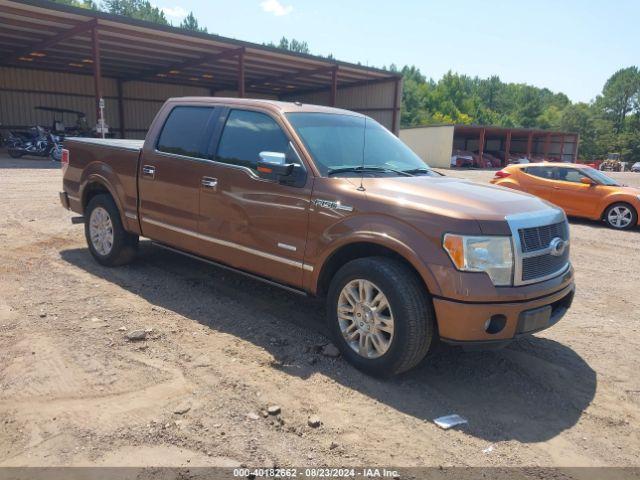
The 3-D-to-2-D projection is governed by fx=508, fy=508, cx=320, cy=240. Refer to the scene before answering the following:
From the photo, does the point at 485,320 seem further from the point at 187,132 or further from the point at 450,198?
the point at 187,132

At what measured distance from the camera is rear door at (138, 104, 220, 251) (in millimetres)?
5020

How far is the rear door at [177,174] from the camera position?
5020mm

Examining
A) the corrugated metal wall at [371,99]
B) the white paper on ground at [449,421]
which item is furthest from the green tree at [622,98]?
the white paper on ground at [449,421]

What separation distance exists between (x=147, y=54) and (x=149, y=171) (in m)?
24.6

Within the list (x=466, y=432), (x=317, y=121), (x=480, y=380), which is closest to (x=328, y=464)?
(x=466, y=432)

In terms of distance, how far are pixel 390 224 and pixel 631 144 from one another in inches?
3969

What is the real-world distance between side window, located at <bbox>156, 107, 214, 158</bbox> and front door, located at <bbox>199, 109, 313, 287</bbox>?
275 mm

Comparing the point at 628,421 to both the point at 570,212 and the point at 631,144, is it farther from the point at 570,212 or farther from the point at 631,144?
the point at 631,144

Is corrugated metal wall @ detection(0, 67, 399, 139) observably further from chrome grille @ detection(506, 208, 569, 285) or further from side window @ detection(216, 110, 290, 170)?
chrome grille @ detection(506, 208, 569, 285)

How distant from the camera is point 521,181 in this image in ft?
42.3

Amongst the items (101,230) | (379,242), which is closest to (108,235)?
(101,230)

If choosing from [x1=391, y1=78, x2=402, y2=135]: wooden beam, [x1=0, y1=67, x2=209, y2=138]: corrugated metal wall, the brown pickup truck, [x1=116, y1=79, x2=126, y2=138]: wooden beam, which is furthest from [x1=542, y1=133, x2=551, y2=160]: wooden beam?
the brown pickup truck

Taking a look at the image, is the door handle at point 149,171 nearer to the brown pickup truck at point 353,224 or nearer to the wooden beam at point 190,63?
the brown pickup truck at point 353,224

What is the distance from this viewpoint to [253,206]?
175 inches
